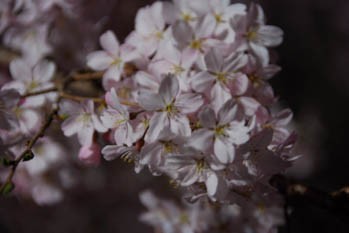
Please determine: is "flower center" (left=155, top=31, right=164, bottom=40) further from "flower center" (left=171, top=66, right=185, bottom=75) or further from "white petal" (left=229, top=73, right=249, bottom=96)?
"white petal" (left=229, top=73, right=249, bottom=96)

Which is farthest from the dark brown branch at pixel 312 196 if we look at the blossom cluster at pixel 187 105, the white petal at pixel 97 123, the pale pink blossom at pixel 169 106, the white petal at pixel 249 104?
the white petal at pixel 97 123

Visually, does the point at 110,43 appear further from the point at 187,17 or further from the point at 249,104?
the point at 249,104

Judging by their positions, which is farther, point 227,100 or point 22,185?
point 22,185

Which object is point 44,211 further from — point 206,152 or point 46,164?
point 206,152

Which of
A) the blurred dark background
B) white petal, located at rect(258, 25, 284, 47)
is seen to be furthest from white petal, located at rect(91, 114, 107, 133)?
the blurred dark background

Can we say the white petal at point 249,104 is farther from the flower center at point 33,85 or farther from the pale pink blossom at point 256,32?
the flower center at point 33,85

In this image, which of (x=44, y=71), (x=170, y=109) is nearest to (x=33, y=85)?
(x=44, y=71)

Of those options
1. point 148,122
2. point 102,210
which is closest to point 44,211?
point 102,210

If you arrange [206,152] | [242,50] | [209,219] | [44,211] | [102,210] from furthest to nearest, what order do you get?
[102,210]
[44,211]
[209,219]
[242,50]
[206,152]
